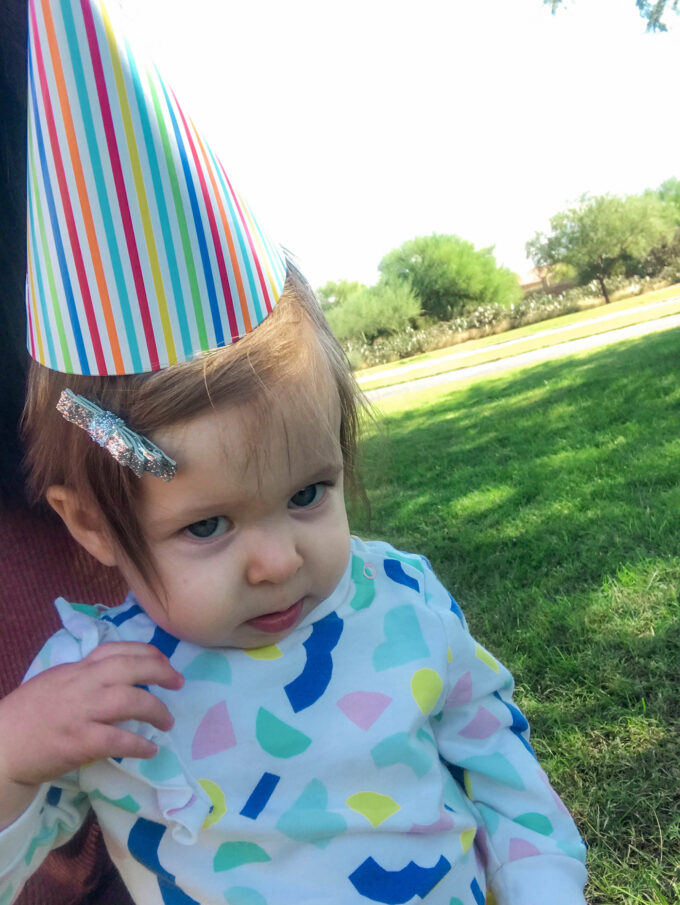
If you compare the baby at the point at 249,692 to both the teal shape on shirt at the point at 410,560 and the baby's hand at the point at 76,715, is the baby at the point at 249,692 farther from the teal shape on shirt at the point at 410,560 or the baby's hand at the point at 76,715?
the teal shape on shirt at the point at 410,560

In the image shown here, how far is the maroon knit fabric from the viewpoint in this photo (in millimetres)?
1110

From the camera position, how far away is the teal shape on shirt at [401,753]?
1.03 metres

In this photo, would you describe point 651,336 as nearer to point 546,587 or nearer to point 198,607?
point 546,587

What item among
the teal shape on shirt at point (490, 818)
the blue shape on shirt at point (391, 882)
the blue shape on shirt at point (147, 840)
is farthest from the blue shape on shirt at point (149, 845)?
the teal shape on shirt at point (490, 818)

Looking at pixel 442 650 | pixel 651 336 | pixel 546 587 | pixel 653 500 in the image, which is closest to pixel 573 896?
pixel 442 650

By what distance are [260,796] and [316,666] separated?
6.9 inches

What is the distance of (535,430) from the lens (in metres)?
5.74

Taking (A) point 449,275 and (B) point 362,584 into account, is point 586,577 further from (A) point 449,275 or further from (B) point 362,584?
(A) point 449,275

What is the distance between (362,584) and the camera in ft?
3.81

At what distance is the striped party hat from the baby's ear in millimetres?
178

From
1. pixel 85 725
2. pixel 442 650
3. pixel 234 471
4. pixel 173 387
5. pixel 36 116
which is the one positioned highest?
pixel 36 116

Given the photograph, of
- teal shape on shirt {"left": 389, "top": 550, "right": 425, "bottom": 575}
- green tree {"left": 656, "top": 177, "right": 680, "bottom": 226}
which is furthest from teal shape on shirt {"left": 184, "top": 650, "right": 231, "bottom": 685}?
green tree {"left": 656, "top": 177, "right": 680, "bottom": 226}

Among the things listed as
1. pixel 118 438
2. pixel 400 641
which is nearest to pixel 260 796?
pixel 400 641

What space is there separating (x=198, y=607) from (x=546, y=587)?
2.05 meters
